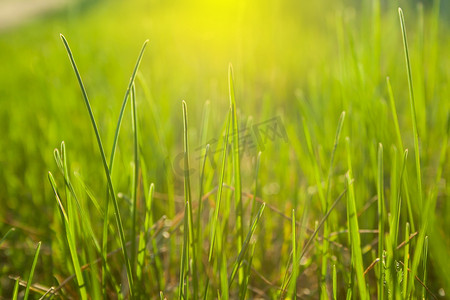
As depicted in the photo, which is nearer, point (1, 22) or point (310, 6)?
point (310, 6)

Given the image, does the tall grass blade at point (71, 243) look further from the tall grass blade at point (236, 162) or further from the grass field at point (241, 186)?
the tall grass blade at point (236, 162)

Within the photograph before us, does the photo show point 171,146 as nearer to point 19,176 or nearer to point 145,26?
point 19,176

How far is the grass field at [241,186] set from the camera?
1.42ft

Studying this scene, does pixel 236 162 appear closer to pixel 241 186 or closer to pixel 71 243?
pixel 241 186

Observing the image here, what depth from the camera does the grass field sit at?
0.43 m

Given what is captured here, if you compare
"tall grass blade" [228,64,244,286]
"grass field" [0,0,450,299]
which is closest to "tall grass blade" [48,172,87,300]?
"grass field" [0,0,450,299]

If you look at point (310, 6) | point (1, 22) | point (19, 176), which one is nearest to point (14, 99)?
point (19, 176)

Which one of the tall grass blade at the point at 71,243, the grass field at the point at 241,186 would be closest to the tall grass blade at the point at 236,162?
the grass field at the point at 241,186

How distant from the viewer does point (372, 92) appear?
2.56 ft

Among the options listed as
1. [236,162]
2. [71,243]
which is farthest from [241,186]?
[71,243]

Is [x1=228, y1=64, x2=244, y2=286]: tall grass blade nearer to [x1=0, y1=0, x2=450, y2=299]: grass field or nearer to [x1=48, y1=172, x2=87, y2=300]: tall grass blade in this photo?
[x1=0, y1=0, x2=450, y2=299]: grass field

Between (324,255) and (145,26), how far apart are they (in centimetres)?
320

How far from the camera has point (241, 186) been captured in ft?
1.69

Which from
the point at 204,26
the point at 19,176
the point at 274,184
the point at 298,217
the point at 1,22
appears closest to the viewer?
the point at 298,217
